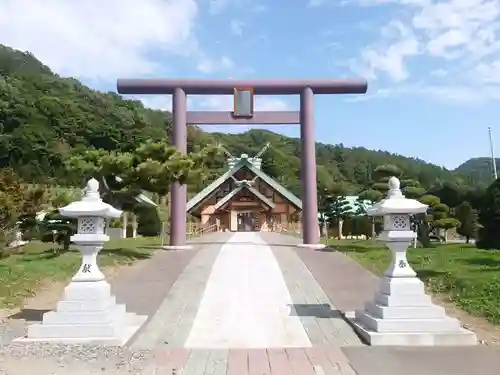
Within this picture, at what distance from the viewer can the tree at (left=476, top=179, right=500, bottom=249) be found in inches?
797

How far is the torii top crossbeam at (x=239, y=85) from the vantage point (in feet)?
61.2

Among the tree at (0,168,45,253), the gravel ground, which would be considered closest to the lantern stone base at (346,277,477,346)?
the gravel ground

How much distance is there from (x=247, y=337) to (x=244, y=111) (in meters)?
13.5

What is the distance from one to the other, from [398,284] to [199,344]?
8.29 feet

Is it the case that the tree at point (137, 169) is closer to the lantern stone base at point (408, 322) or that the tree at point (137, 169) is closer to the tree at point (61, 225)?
the tree at point (61, 225)

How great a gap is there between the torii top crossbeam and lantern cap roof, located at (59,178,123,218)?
12075 mm

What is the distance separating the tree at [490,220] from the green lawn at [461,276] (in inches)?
244

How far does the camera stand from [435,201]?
20.4 meters

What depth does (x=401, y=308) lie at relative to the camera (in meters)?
6.42

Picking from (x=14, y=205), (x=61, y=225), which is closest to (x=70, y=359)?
(x=61, y=225)

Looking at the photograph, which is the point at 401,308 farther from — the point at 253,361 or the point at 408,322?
the point at 253,361

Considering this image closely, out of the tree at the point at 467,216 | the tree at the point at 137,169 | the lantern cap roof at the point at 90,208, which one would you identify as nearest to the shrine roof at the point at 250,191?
the tree at the point at 467,216

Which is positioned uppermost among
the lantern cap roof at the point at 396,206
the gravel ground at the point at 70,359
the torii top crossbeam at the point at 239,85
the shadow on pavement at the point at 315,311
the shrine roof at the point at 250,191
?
the torii top crossbeam at the point at 239,85

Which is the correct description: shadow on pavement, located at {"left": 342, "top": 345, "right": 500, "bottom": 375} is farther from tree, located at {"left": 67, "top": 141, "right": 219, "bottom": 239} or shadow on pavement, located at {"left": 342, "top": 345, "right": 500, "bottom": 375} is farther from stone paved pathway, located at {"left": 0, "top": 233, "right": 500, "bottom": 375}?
tree, located at {"left": 67, "top": 141, "right": 219, "bottom": 239}
